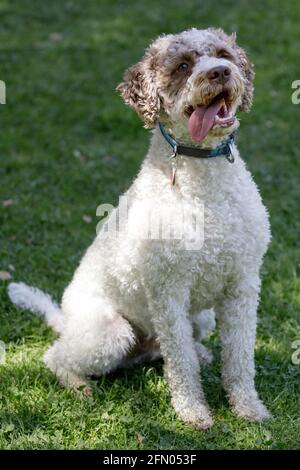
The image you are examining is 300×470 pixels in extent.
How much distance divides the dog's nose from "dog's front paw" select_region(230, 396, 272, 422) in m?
1.54

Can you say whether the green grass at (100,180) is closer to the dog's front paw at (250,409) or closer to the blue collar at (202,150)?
the dog's front paw at (250,409)

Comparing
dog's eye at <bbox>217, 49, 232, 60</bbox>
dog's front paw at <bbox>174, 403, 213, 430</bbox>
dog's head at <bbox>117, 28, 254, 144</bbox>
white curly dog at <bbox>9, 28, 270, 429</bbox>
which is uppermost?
dog's eye at <bbox>217, 49, 232, 60</bbox>

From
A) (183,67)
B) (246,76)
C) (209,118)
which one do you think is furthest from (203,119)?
(246,76)

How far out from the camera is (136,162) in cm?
689

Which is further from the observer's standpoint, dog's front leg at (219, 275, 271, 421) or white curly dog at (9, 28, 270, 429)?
dog's front leg at (219, 275, 271, 421)

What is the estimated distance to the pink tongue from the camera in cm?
325

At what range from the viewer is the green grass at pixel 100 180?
3617 millimetres

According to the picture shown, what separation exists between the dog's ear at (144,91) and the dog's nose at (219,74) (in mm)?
339

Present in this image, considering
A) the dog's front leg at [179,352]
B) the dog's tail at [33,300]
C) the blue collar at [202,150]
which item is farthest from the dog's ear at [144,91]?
the dog's tail at [33,300]

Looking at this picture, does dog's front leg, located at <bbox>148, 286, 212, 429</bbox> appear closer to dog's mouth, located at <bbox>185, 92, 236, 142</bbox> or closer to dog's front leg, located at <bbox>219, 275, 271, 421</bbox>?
dog's front leg, located at <bbox>219, 275, 271, 421</bbox>

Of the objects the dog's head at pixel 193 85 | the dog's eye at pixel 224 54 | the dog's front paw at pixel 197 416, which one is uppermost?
the dog's eye at pixel 224 54

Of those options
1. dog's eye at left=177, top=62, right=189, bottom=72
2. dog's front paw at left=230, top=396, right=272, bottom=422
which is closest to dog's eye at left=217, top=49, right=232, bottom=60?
dog's eye at left=177, top=62, right=189, bottom=72
